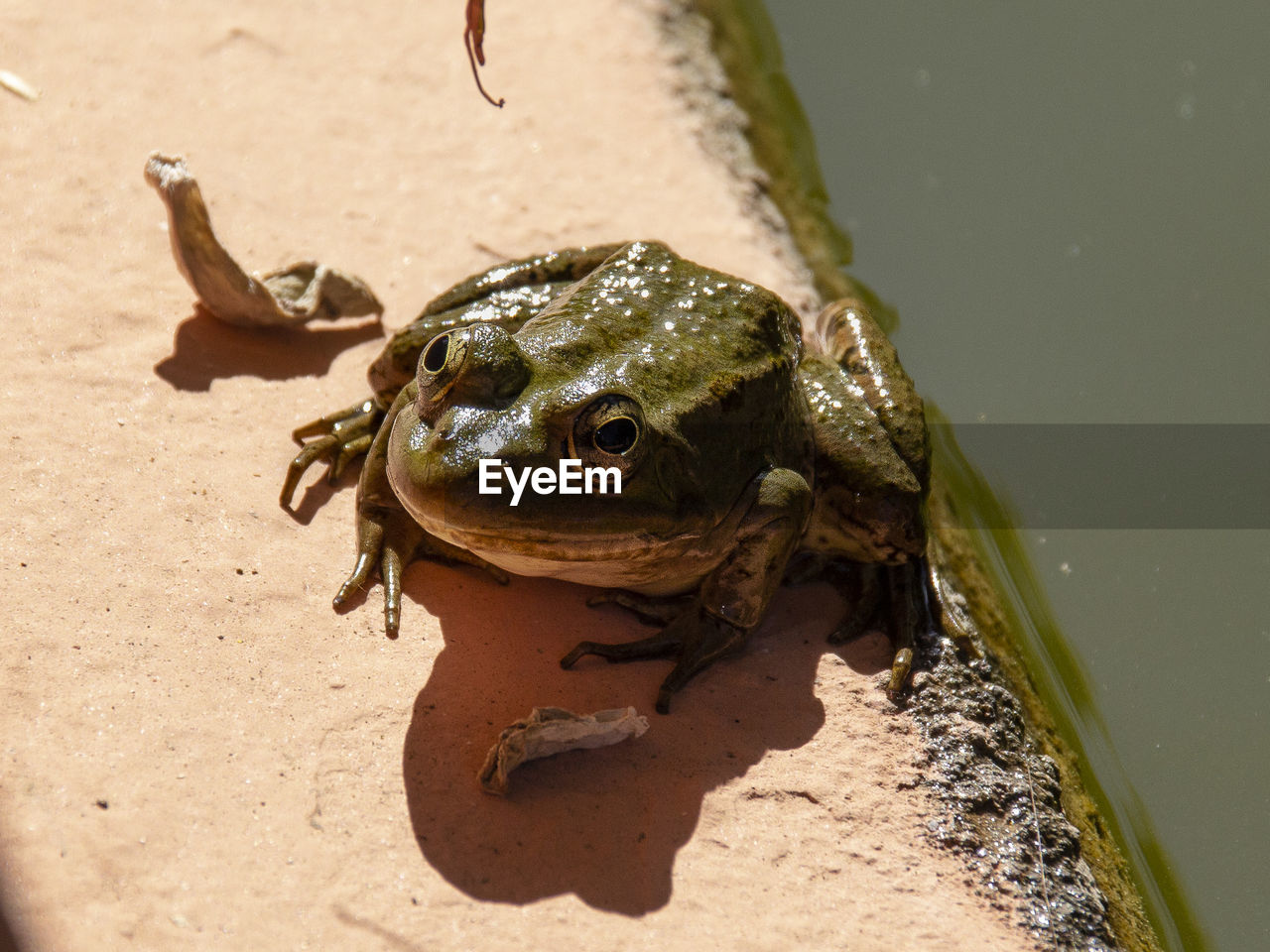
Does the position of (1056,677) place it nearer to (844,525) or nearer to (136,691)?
(844,525)

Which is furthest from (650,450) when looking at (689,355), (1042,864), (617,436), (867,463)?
(1042,864)

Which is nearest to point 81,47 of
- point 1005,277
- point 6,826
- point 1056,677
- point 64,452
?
point 64,452

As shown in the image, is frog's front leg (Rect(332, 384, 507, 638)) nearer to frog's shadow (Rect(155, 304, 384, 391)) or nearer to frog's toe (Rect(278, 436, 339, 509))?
frog's toe (Rect(278, 436, 339, 509))

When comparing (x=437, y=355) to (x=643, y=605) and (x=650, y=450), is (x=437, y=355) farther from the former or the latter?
(x=643, y=605)

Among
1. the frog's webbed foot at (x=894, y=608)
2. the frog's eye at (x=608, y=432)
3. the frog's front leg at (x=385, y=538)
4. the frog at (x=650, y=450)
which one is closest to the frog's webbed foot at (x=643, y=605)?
the frog at (x=650, y=450)

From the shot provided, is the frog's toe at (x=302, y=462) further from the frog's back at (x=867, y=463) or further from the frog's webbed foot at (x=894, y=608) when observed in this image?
the frog's webbed foot at (x=894, y=608)

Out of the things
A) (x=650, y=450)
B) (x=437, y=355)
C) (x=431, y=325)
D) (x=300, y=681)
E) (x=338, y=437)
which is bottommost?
(x=300, y=681)

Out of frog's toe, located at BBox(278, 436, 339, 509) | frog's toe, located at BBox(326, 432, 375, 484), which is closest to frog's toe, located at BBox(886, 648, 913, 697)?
frog's toe, located at BBox(326, 432, 375, 484)
